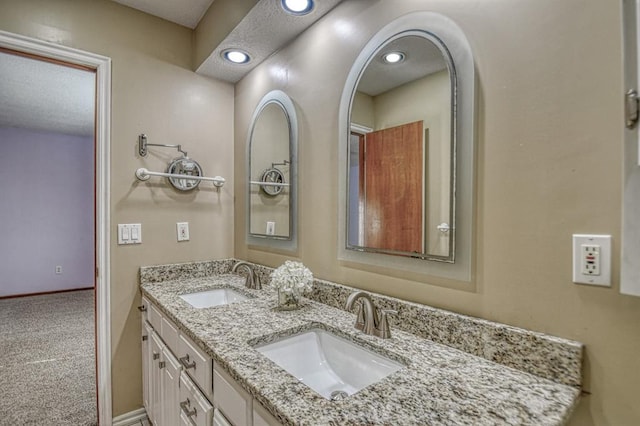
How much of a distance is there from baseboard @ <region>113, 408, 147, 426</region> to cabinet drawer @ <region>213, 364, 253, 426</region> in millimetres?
1331

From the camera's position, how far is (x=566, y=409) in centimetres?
69

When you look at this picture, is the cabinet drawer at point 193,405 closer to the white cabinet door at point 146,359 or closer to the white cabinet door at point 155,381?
the white cabinet door at point 155,381

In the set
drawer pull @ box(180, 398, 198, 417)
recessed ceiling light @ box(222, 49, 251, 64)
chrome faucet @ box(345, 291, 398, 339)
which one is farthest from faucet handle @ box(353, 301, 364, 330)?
recessed ceiling light @ box(222, 49, 251, 64)

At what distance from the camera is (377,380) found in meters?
1.01

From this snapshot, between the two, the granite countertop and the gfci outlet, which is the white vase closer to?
the granite countertop

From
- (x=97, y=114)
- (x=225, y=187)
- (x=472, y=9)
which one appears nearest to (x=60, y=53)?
(x=97, y=114)

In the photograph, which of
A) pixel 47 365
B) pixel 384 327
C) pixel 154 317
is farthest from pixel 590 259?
pixel 47 365

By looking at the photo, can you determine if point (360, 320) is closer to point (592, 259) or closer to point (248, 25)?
point (592, 259)

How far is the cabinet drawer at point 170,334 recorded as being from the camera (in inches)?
53.5

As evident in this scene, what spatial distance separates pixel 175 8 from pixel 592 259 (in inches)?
94.4

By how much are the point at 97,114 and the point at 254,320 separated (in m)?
1.59

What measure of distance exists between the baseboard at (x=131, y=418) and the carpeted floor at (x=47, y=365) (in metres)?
0.22

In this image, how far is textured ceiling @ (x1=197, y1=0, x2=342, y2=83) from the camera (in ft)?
4.94

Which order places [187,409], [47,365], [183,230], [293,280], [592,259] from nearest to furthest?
[592,259]
[187,409]
[293,280]
[183,230]
[47,365]
